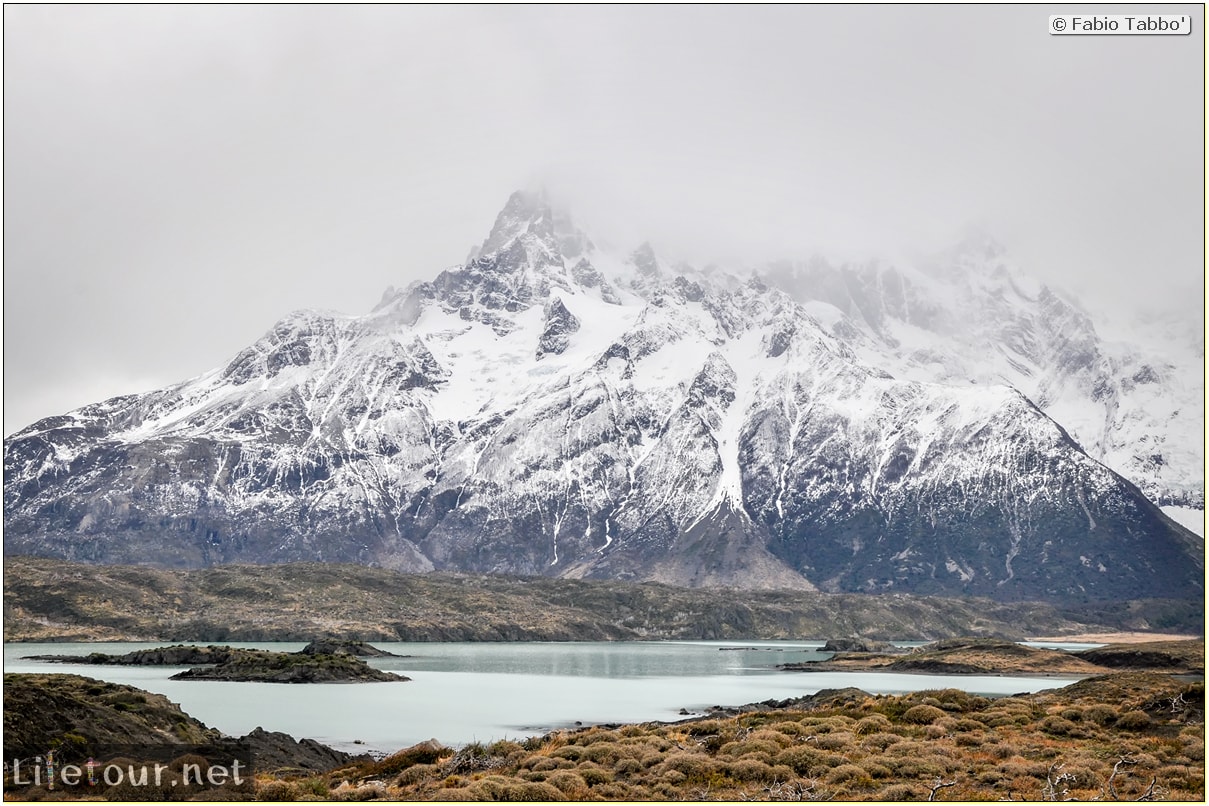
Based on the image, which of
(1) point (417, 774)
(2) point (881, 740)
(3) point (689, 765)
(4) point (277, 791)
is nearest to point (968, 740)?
(2) point (881, 740)

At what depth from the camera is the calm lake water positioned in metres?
77.8

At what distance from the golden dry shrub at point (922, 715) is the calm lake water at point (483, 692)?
85.8 feet

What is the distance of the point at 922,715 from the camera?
5450cm

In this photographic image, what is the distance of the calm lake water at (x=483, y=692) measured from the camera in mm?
77750

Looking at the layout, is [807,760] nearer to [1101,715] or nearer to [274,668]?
[1101,715]

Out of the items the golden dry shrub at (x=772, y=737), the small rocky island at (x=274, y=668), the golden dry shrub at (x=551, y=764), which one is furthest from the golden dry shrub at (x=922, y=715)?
the small rocky island at (x=274, y=668)

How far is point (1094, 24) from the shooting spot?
3781cm

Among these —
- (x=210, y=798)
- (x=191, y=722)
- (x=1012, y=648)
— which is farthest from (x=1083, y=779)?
(x=1012, y=648)

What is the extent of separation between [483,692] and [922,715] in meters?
63.9

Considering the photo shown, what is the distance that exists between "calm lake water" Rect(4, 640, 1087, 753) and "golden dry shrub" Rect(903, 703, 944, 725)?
85.8 ft

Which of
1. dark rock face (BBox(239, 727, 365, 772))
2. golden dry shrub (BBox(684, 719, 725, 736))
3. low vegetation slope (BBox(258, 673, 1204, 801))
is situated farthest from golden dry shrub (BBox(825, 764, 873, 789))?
dark rock face (BBox(239, 727, 365, 772))

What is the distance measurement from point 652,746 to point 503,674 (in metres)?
94.6

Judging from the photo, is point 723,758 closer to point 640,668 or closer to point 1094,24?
point 1094,24

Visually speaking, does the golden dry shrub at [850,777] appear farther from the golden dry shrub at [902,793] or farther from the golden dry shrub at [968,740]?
the golden dry shrub at [968,740]
